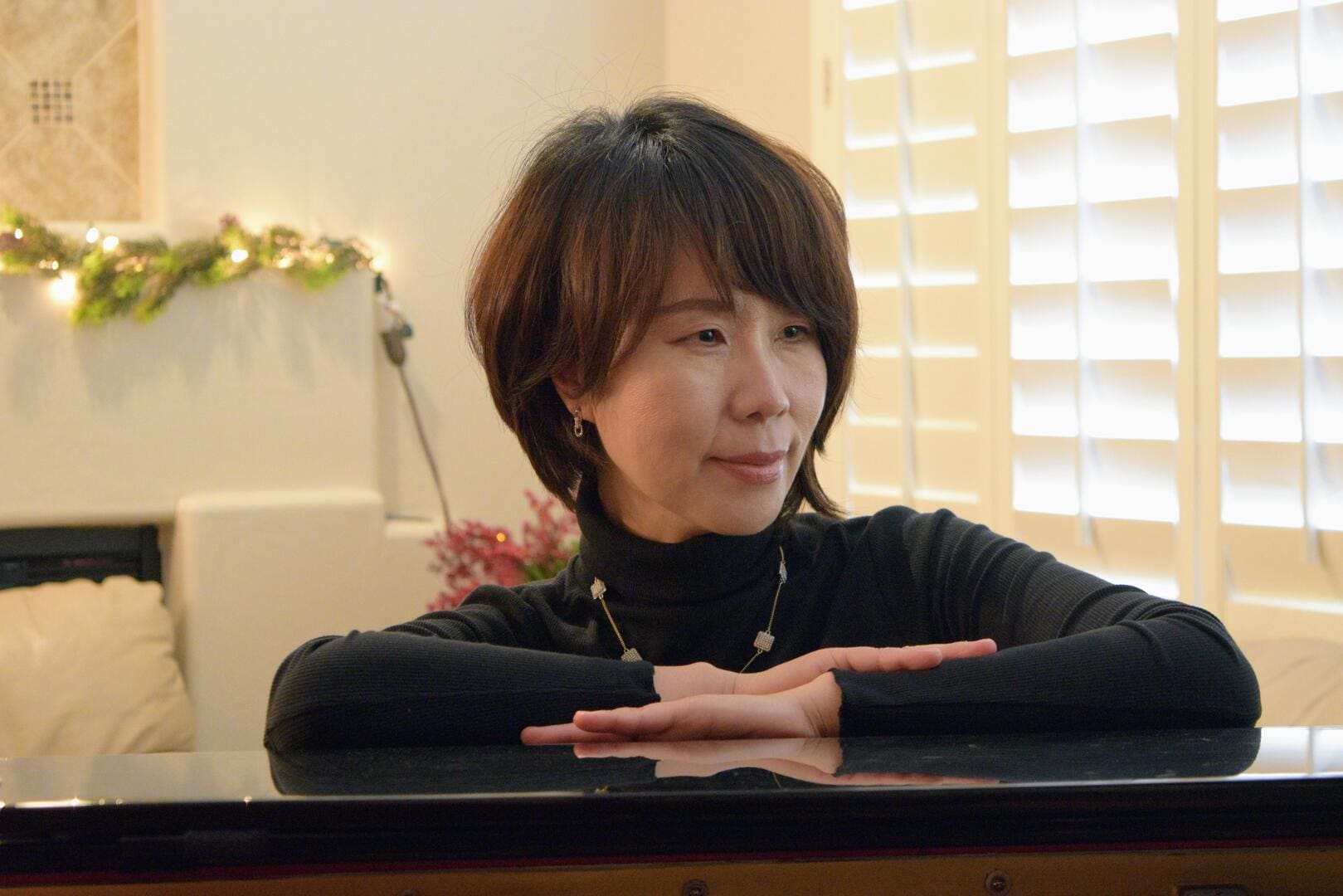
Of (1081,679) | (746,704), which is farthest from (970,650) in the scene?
(746,704)

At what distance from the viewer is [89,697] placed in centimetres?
278

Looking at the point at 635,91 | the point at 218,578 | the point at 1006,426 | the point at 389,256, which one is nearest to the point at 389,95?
the point at 389,256

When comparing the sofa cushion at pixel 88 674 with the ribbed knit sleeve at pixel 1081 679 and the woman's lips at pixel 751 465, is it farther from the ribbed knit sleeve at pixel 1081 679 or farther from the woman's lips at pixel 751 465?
the ribbed knit sleeve at pixel 1081 679

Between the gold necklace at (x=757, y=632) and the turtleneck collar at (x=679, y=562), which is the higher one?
the turtleneck collar at (x=679, y=562)

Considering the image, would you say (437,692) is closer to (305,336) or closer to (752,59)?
(305,336)

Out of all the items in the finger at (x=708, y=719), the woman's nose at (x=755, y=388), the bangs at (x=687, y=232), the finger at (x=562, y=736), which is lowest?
the finger at (x=562, y=736)

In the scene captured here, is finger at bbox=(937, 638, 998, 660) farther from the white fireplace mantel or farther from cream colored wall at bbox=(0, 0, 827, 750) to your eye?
the white fireplace mantel

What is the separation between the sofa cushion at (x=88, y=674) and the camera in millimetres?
2721

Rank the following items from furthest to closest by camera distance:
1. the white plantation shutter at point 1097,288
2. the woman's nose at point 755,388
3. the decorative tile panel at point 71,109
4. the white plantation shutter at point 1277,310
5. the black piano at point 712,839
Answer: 1. the decorative tile panel at point 71,109
2. the white plantation shutter at point 1097,288
3. the white plantation shutter at point 1277,310
4. the woman's nose at point 755,388
5. the black piano at point 712,839

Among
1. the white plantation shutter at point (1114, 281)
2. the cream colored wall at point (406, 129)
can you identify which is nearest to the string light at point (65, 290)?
the cream colored wall at point (406, 129)

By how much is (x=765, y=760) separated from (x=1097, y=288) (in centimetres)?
179

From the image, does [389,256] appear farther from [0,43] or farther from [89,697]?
[89,697]

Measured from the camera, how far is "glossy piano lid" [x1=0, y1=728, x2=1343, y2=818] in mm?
482

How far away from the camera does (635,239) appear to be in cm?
100
